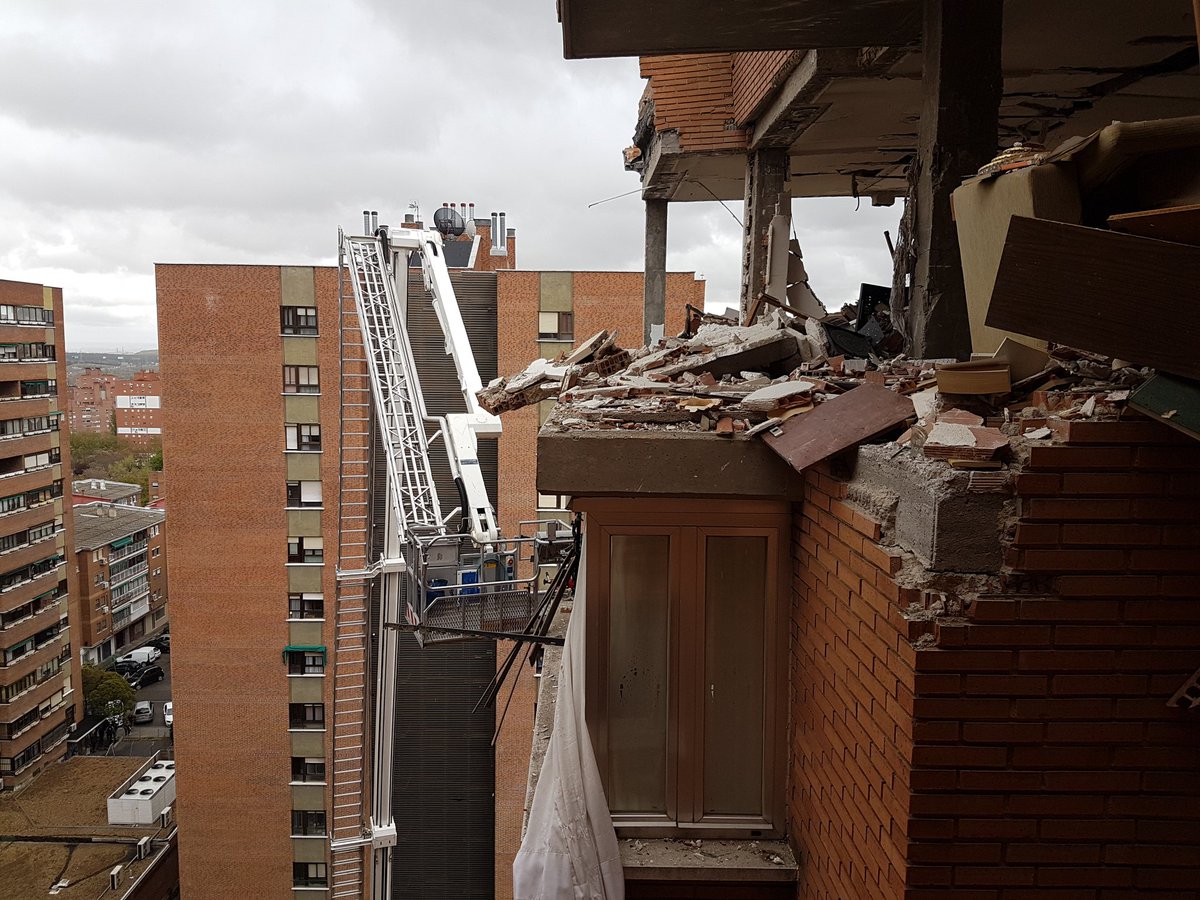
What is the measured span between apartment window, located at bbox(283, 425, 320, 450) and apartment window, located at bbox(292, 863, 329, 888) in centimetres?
1145

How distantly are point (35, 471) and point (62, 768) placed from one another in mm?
11180

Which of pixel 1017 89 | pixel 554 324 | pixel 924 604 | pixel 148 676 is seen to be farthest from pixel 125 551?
pixel 924 604

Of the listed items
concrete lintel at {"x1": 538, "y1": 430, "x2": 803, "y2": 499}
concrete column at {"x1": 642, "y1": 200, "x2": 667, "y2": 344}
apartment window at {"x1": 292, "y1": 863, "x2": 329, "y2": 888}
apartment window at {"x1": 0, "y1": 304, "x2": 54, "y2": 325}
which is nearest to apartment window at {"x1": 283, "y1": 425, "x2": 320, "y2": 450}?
apartment window at {"x1": 292, "y1": 863, "x2": 329, "y2": 888}

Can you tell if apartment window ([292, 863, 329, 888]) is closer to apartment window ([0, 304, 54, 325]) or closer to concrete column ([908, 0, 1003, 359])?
apartment window ([0, 304, 54, 325])

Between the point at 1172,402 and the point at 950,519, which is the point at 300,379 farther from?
the point at 1172,402

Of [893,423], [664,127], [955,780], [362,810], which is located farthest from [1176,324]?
[362,810]

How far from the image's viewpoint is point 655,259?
14172 mm

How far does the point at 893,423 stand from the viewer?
3.02 m

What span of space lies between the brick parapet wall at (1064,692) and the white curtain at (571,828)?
1.63 m

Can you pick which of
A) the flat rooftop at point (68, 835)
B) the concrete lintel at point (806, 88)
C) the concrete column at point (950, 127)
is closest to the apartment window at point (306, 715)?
the flat rooftop at point (68, 835)

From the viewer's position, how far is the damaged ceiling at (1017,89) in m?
6.86

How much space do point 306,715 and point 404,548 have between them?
1602cm

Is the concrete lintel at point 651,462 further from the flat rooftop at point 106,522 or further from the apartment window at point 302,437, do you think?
the flat rooftop at point 106,522

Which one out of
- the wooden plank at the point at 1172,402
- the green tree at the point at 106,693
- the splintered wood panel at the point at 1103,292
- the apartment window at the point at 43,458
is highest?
the splintered wood panel at the point at 1103,292
